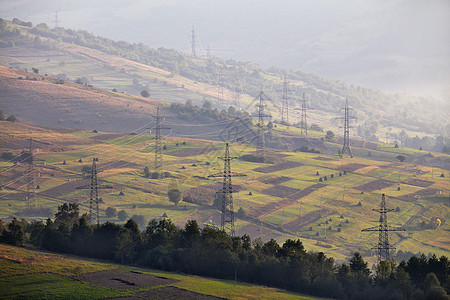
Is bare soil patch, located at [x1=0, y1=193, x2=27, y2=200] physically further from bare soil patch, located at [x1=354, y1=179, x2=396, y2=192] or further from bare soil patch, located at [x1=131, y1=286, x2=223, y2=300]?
bare soil patch, located at [x1=354, y1=179, x2=396, y2=192]

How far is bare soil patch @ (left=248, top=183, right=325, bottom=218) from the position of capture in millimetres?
149875

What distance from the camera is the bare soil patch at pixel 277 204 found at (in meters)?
150

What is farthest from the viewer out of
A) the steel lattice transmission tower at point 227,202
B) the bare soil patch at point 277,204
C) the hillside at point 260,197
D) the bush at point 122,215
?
the bare soil patch at point 277,204

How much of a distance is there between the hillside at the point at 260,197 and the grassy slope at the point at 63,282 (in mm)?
45516

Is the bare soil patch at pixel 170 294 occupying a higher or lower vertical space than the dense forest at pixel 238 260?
lower

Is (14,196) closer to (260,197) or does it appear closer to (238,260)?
(260,197)

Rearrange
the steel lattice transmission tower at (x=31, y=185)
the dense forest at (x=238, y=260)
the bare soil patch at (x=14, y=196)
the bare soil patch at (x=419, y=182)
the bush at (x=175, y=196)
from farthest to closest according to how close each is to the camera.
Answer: the bare soil patch at (x=419, y=182) < the bush at (x=175, y=196) < the bare soil patch at (x=14, y=196) < the steel lattice transmission tower at (x=31, y=185) < the dense forest at (x=238, y=260)

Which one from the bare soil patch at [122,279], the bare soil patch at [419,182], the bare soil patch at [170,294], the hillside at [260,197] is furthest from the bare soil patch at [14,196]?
the bare soil patch at [419,182]

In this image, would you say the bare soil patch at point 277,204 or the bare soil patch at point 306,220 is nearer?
the bare soil patch at point 306,220

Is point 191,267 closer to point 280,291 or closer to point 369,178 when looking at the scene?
point 280,291

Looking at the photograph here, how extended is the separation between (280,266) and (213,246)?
40.8 ft

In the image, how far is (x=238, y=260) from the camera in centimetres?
9519

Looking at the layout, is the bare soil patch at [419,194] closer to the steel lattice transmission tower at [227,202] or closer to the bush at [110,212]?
the steel lattice transmission tower at [227,202]

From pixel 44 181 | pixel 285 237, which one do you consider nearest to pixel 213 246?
pixel 285 237
